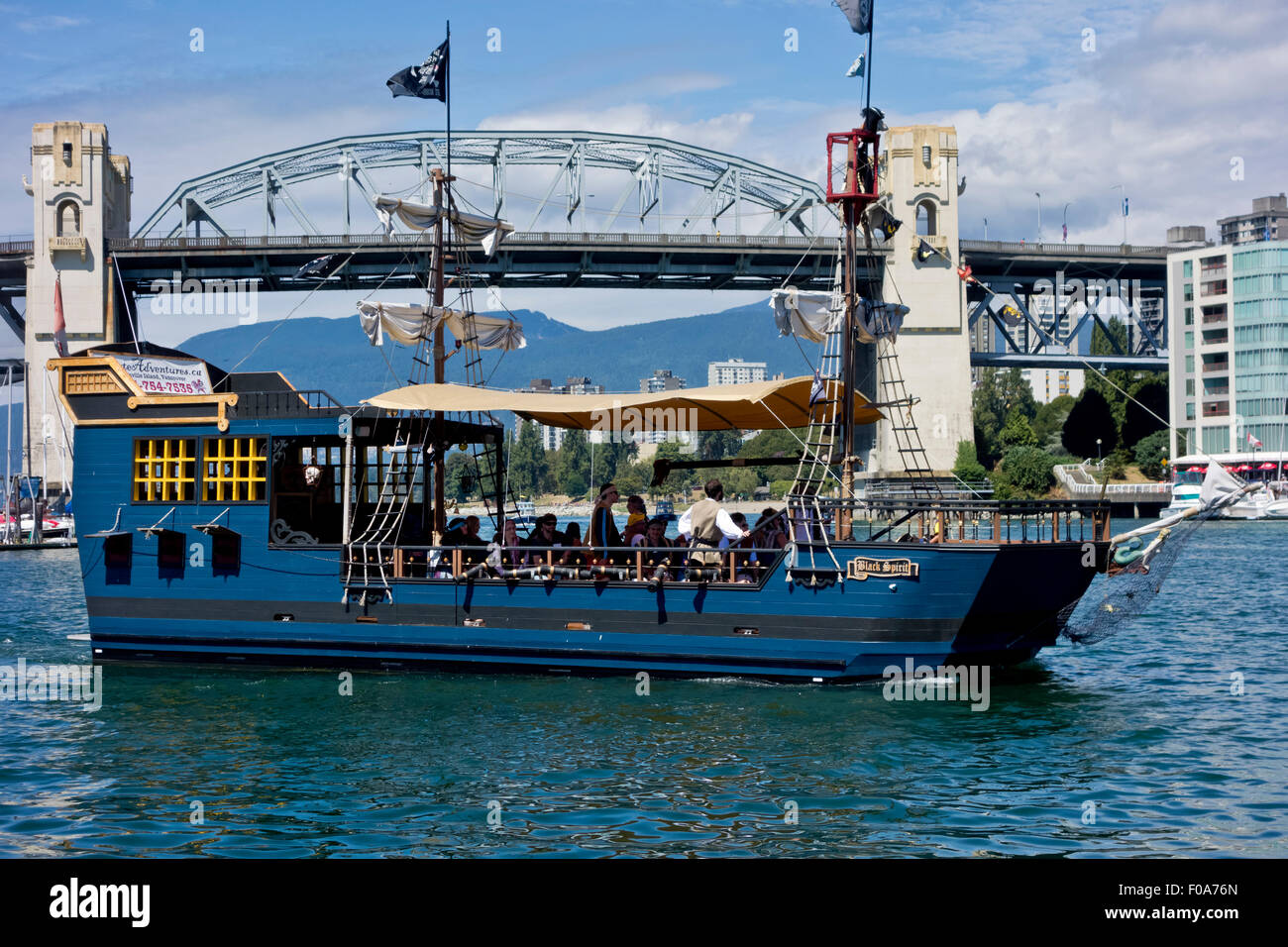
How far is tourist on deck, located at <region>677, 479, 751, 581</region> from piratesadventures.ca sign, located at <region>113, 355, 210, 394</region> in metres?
8.65

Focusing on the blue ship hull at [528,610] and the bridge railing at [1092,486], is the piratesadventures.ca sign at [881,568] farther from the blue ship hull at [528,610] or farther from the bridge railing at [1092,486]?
the bridge railing at [1092,486]

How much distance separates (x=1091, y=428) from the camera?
332 ft

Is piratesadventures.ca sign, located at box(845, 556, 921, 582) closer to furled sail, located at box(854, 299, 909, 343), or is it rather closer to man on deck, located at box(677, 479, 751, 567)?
man on deck, located at box(677, 479, 751, 567)

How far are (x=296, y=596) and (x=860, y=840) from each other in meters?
11.4

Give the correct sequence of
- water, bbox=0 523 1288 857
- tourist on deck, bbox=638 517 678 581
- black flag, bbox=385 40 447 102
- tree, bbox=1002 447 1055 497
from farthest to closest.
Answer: tree, bbox=1002 447 1055 497, black flag, bbox=385 40 447 102, tourist on deck, bbox=638 517 678 581, water, bbox=0 523 1288 857

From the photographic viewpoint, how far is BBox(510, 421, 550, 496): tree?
148 m

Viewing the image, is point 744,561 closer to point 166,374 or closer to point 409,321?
point 409,321

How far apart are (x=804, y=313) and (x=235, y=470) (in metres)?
9.24

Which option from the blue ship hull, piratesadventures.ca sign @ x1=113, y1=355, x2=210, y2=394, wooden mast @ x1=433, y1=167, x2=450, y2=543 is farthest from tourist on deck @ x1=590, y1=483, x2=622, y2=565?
piratesadventures.ca sign @ x1=113, y1=355, x2=210, y2=394

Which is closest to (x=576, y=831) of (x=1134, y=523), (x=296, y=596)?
(x=296, y=596)

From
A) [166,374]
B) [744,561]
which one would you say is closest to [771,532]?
[744,561]

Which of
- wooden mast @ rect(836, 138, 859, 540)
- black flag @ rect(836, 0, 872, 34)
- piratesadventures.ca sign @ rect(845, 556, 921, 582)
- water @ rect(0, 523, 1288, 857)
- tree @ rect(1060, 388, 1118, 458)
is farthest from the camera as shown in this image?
tree @ rect(1060, 388, 1118, 458)
